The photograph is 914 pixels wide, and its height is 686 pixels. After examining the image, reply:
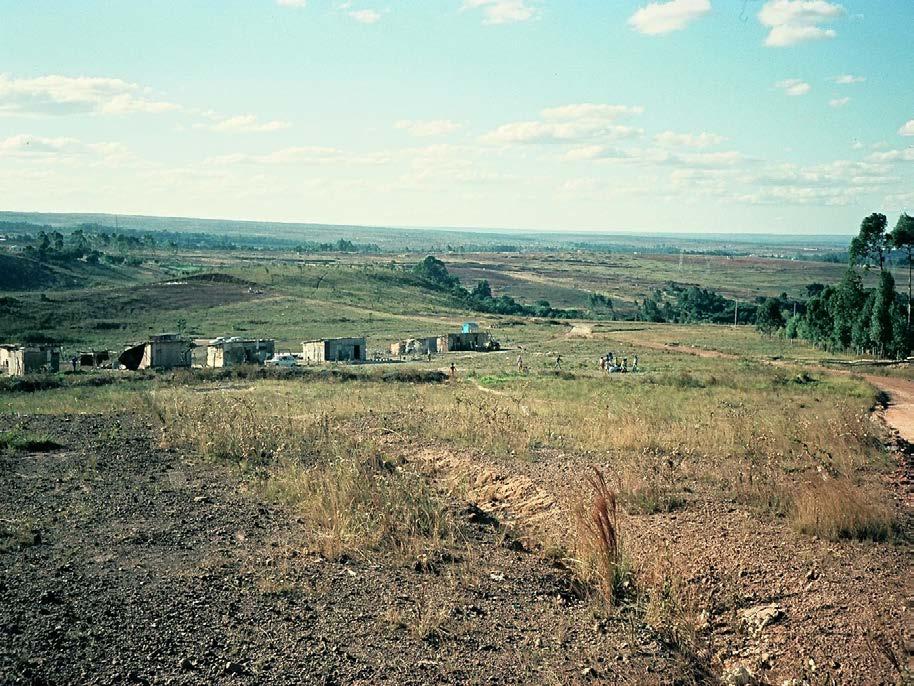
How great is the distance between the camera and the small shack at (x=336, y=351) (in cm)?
4453

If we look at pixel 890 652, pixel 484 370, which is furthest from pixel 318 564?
pixel 484 370

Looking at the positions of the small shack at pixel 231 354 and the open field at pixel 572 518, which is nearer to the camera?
the open field at pixel 572 518

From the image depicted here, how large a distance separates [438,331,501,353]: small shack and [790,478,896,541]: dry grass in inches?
1644

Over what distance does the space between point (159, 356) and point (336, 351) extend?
34.5 ft

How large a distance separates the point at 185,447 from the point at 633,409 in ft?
33.4

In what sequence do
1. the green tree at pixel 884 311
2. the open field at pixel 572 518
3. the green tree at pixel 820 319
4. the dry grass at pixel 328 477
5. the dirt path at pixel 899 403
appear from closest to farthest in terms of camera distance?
the open field at pixel 572 518, the dry grass at pixel 328 477, the dirt path at pixel 899 403, the green tree at pixel 884 311, the green tree at pixel 820 319

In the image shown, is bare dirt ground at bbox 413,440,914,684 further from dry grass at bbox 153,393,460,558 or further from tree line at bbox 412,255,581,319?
tree line at bbox 412,255,581,319

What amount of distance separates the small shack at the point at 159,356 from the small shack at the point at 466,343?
18.1 meters

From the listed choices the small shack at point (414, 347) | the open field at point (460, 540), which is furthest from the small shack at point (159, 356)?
the small shack at point (414, 347)

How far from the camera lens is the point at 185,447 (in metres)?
15.6

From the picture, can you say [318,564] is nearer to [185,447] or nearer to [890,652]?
[890,652]

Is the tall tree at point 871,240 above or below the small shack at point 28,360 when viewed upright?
above

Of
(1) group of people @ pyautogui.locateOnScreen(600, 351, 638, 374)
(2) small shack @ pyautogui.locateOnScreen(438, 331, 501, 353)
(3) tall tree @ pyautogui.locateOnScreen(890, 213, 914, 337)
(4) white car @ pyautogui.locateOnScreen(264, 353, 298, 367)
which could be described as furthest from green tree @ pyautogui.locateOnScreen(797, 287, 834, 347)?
(4) white car @ pyautogui.locateOnScreen(264, 353, 298, 367)

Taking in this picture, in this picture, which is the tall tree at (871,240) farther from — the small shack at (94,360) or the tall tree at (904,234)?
the small shack at (94,360)
